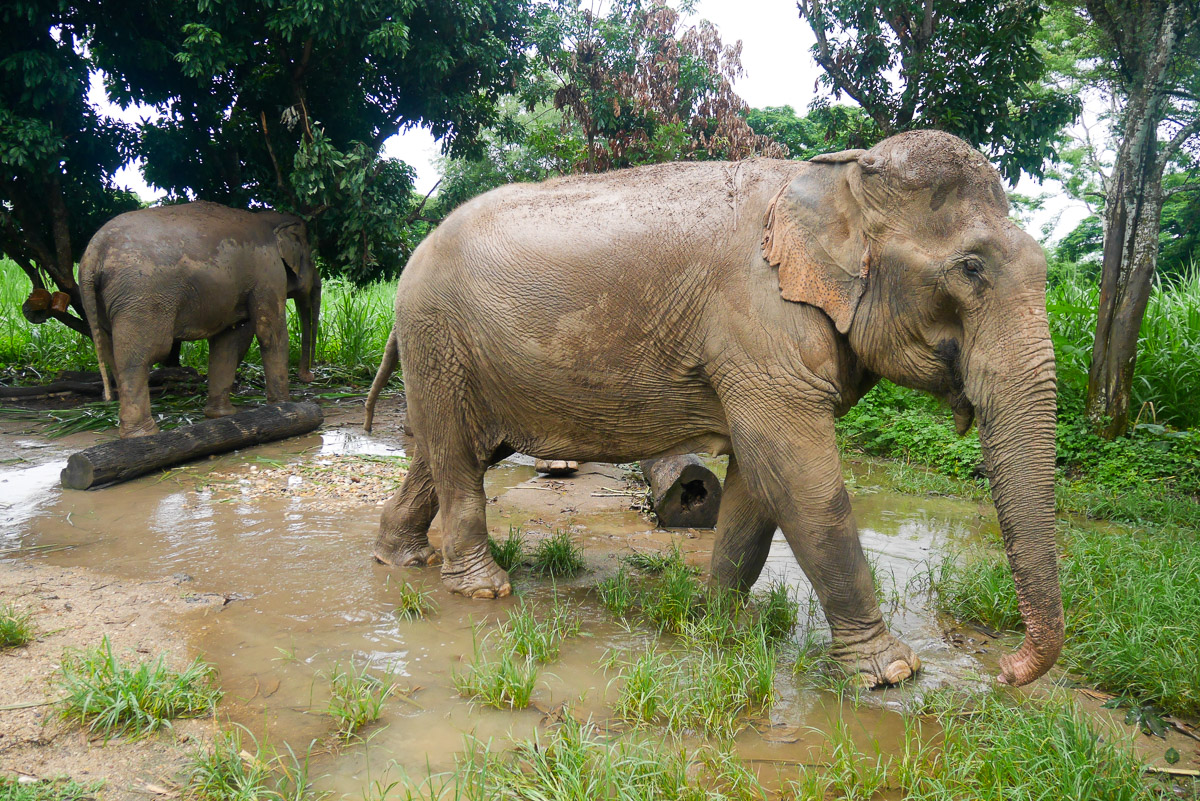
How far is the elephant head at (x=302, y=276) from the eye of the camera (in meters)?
8.92

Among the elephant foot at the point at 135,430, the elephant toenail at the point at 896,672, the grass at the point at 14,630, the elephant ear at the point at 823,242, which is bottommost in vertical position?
the elephant toenail at the point at 896,672

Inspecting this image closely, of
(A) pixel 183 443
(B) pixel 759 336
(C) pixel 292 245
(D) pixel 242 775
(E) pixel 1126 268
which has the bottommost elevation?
(D) pixel 242 775

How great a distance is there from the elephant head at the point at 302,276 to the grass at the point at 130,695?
6.45 m

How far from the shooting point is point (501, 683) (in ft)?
10.5

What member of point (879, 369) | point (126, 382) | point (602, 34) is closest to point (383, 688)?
Result: point (879, 369)

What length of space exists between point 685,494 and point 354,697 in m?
3.34

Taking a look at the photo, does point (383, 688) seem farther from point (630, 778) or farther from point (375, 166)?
point (375, 166)

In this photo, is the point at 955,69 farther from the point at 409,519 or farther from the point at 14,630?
the point at 14,630

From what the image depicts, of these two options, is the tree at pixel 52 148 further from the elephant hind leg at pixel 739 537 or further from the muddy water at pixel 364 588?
the elephant hind leg at pixel 739 537

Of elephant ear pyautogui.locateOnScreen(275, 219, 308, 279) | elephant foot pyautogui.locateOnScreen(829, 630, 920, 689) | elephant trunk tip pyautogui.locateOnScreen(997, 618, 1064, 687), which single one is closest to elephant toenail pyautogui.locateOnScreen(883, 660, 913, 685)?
elephant foot pyautogui.locateOnScreen(829, 630, 920, 689)

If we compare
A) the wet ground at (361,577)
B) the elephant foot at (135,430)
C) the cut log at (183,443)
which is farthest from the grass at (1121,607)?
the elephant foot at (135,430)

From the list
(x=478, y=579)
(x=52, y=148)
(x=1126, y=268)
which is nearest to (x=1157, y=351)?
(x=1126, y=268)

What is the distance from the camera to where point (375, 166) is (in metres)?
8.98

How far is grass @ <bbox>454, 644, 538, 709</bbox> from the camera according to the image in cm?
316
